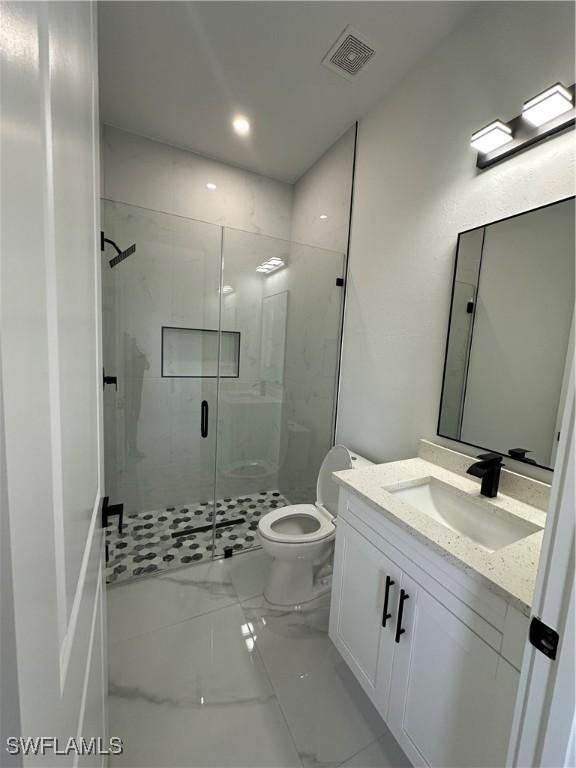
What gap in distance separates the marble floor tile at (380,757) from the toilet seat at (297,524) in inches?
29.2

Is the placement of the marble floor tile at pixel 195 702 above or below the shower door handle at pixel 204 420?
below

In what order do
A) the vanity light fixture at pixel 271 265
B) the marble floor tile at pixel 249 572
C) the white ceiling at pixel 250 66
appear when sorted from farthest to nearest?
1. the vanity light fixture at pixel 271 265
2. the marble floor tile at pixel 249 572
3. the white ceiling at pixel 250 66

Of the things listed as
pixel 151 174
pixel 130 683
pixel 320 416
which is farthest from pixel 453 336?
pixel 151 174

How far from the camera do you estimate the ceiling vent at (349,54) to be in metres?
1.50

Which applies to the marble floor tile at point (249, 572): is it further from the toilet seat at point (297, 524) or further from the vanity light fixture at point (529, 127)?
the vanity light fixture at point (529, 127)

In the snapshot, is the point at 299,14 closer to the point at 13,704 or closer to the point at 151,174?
the point at 151,174

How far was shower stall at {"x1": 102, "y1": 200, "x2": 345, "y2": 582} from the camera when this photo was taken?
2.25 m

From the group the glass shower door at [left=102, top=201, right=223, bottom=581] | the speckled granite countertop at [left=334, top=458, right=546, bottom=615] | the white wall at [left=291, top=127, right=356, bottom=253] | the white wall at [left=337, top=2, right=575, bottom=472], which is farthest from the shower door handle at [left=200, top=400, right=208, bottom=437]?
the white wall at [left=291, top=127, right=356, bottom=253]

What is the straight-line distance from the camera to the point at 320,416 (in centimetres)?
251

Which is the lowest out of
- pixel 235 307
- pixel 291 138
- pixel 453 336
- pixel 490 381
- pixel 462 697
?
pixel 462 697

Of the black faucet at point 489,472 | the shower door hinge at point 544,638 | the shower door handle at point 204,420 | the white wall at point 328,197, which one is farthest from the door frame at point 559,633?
the shower door handle at point 204,420

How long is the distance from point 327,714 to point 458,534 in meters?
0.97

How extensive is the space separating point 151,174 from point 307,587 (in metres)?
2.96

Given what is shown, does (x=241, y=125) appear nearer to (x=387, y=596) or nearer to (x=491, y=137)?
(x=491, y=137)
